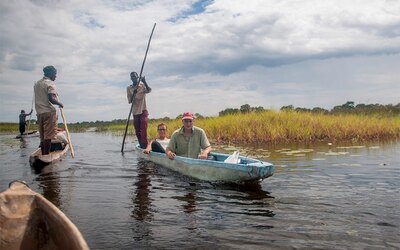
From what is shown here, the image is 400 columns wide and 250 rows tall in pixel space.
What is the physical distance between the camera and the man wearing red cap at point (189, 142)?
7758 mm

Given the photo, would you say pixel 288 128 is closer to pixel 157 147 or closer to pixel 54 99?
pixel 157 147

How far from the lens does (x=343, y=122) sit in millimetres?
17344

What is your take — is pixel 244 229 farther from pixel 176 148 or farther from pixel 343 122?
pixel 343 122

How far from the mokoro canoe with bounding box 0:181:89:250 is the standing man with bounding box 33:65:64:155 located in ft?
21.6

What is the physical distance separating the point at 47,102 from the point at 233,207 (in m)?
6.12

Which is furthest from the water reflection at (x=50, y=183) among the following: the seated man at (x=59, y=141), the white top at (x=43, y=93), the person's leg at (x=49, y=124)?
the seated man at (x=59, y=141)

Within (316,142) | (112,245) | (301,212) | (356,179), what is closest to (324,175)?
(356,179)

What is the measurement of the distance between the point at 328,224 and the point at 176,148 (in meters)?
4.31

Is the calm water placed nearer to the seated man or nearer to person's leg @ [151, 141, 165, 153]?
person's leg @ [151, 141, 165, 153]

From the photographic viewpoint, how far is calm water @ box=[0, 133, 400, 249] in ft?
13.3

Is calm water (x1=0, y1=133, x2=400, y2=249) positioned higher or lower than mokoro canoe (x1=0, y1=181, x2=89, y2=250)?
lower

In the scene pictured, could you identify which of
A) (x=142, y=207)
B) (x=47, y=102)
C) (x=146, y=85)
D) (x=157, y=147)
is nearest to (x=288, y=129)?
(x=146, y=85)

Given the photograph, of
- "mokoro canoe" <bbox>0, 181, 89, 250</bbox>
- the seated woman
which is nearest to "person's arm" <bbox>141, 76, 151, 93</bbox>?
the seated woman

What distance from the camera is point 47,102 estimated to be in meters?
9.34
